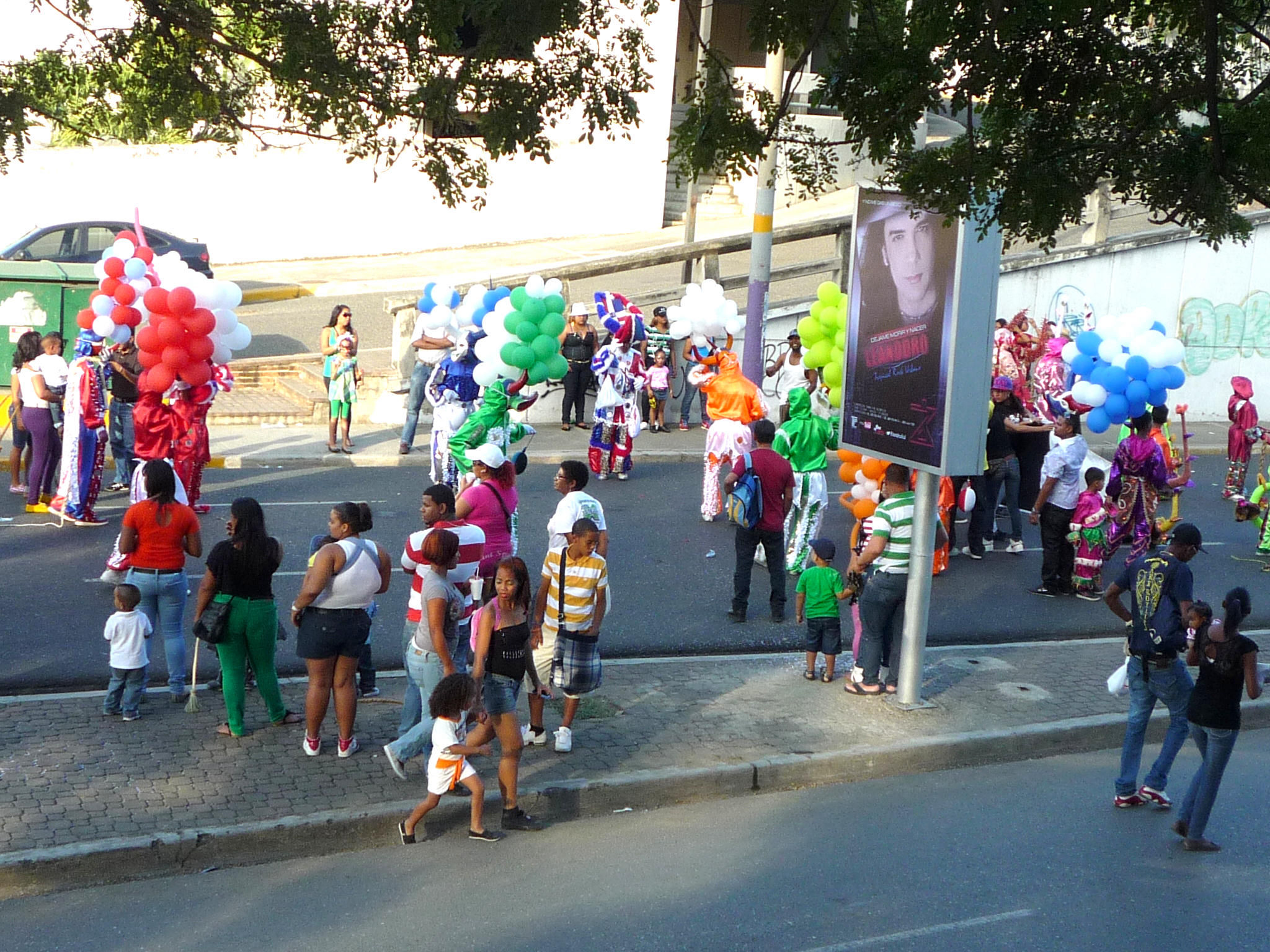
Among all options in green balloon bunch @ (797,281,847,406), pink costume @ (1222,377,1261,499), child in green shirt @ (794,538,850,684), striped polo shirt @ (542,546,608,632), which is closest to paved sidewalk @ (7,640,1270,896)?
child in green shirt @ (794,538,850,684)

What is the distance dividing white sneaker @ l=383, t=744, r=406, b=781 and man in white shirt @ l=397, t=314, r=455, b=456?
6605 mm

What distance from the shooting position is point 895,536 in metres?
9.24

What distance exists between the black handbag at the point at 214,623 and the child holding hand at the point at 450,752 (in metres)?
1.49

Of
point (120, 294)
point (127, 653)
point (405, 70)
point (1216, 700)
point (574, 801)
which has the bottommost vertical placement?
point (574, 801)

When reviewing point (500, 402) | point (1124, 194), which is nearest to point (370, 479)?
point (500, 402)

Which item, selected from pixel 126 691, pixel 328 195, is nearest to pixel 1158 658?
pixel 126 691

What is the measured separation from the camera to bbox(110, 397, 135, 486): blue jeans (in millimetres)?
14180

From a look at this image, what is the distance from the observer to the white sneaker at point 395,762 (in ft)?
23.9

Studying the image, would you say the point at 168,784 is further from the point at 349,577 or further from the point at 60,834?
the point at 349,577

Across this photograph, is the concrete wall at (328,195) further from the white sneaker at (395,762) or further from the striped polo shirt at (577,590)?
the white sneaker at (395,762)

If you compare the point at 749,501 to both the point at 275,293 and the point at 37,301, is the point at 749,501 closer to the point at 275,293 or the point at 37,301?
the point at 37,301

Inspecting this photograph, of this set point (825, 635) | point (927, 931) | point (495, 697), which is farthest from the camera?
point (825, 635)

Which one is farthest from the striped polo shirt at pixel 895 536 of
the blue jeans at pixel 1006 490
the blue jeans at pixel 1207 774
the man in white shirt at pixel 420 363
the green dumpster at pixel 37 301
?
the green dumpster at pixel 37 301

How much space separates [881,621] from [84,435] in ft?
25.1
